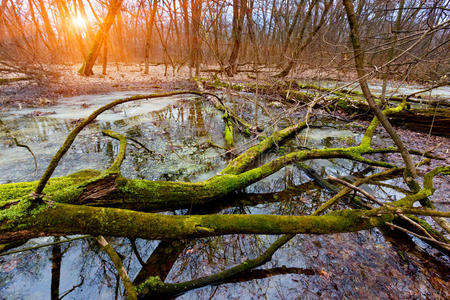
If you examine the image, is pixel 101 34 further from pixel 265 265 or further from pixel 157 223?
pixel 265 265

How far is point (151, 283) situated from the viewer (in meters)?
1.96

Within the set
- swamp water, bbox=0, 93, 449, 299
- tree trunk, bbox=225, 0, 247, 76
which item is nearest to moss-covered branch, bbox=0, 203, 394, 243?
swamp water, bbox=0, 93, 449, 299

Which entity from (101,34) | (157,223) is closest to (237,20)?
(157,223)

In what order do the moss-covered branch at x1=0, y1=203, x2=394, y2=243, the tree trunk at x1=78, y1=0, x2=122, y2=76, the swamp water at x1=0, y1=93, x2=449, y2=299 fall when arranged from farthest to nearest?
the tree trunk at x1=78, y1=0, x2=122, y2=76 → the swamp water at x1=0, y1=93, x2=449, y2=299 → the moss-covered branch at x1=0, y1=203, x2=394, y2=243

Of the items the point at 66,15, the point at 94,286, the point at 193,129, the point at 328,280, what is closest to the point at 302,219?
the point at 328,280

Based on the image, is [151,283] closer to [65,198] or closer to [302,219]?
[65,198]

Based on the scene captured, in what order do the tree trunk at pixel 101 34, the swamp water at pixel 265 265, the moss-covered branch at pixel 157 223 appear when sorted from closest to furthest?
the moss-covered branch at pixel 157 223 < the swamp water at pixel 265 265 < the tree trunk at pixel 101 34

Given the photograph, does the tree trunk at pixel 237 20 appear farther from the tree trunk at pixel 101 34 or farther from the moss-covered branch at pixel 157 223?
the tree trunk at pixel 101 34

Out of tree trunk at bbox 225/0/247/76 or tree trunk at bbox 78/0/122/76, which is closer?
tree trunk at bbox 225/0/247/76

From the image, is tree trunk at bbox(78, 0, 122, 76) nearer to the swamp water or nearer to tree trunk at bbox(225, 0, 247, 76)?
tree trunk at bbox(225, 0, 247, 76)

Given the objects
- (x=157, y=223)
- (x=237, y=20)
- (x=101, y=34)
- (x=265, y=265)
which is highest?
(x=101, y=34)

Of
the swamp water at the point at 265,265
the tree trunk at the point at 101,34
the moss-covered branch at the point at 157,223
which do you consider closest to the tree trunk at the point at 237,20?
the swamp water at the point at 265,265

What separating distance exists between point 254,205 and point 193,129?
4.29m

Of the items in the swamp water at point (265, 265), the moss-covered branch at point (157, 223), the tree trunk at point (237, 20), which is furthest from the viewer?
the tree trunk at point (237, 20)
